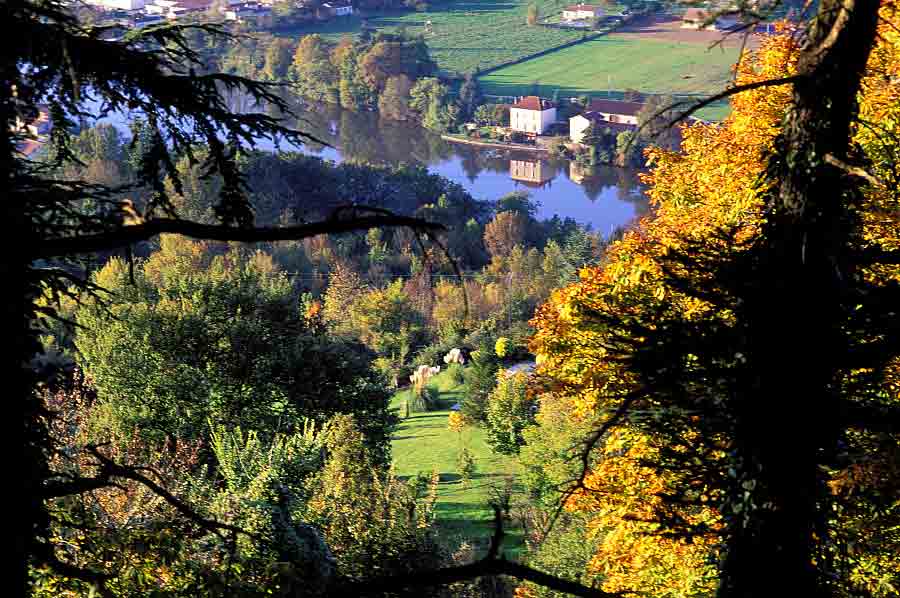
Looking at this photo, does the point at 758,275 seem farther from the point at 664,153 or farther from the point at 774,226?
the point at 664,153

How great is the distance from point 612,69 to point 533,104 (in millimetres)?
14687

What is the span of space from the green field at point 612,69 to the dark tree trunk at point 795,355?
61.2 meters

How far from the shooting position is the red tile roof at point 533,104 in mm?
60875

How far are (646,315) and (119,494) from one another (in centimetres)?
579

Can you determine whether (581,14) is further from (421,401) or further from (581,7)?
(421,401)

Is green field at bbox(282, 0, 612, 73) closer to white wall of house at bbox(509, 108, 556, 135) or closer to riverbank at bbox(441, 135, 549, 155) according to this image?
riverbank at bbox(441, 135, 549, 155)

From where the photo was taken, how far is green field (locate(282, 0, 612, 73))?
78.7 metres

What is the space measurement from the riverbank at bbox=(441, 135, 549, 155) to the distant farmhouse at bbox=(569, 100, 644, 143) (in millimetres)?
2365

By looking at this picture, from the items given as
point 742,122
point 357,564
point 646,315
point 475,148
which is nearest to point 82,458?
point 357,564

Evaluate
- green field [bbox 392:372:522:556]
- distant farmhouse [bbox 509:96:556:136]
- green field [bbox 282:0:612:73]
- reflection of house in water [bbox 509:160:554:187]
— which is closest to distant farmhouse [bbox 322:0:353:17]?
green field [bbox 282:0:612:73]

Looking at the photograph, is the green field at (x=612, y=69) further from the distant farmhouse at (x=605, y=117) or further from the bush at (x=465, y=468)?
the bush at (x=465, y=468)

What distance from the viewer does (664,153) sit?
1006 centimetres

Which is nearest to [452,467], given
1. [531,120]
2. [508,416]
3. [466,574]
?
[508,416]

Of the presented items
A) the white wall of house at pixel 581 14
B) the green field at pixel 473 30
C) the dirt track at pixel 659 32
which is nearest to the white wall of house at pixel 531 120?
the green field at pixel 473 30
